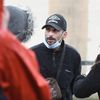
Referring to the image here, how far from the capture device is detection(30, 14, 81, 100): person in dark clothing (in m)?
5.56

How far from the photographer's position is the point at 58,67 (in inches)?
220

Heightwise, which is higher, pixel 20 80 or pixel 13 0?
pixel 20 80

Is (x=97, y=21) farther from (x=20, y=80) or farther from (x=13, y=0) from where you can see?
(x=20, y=80)

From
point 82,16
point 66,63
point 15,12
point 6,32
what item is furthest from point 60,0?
point 6,32

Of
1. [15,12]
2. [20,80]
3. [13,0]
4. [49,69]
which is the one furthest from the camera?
[13,0]

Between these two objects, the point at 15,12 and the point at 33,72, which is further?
the point at 15,12

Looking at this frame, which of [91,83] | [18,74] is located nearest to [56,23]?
[91,83]

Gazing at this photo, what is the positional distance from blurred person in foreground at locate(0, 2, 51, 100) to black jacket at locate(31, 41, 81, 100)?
298 centimetres

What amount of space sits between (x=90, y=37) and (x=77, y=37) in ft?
0.89

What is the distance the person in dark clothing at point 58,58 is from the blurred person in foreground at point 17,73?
3.00 m

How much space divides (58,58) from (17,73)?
3.24m

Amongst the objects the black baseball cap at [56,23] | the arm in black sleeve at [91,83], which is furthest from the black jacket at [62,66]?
the arm in black sleeve at [91,83]

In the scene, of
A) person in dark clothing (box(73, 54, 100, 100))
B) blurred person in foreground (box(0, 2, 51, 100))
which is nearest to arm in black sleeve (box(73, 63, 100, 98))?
person in dark clothing (box(73, 54, 100, 100))

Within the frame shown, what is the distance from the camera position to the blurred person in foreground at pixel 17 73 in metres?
2.41
